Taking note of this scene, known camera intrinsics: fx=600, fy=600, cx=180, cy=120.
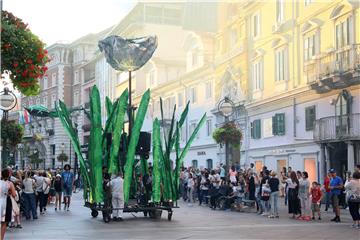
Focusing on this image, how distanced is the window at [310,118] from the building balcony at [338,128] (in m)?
1.22

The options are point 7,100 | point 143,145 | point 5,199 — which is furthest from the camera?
point 143,145

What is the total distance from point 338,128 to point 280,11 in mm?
9083

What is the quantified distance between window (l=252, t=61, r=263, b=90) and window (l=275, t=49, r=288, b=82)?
2.21 m

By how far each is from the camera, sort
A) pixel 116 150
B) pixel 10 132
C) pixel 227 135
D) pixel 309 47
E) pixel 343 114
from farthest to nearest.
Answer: pixel 309 47 → pixel 227 135 → pixel 343 114 → pixel 116 150 → pixel 10 132

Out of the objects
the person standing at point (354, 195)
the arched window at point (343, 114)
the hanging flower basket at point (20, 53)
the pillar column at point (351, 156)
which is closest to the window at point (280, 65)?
the arched window at point (343, 114)

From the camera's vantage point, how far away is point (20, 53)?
29.9 ft

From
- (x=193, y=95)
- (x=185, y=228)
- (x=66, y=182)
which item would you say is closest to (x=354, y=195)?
(x=185, y=228)

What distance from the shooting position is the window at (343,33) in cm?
2577

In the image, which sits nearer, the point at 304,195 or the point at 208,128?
the point at 304,195

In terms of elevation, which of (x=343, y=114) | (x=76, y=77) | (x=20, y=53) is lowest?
(x=20, y=53)

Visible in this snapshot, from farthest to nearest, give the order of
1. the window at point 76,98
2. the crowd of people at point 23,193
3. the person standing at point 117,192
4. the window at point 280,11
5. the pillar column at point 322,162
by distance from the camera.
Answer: the window at point 76,98 < the window at point 280,11 < the pillar column at point 322,162 < the person standing at point 117,192 < the crowd of people at point 23,193

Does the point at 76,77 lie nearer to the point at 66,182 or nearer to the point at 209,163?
the point at 209,163

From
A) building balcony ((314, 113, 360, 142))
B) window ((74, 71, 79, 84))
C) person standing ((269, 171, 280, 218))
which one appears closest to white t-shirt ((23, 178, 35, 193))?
person standing ((269, 171, 280, 218))

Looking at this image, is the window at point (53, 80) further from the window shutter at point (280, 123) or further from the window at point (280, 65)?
the window shutter at point (280, 123)
